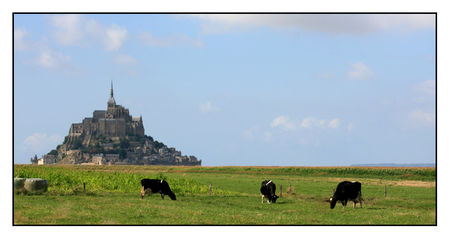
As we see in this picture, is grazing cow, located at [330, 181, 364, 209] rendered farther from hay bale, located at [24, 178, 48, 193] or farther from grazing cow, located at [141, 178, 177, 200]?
hay bale, located at [24, 178, 48, 193]

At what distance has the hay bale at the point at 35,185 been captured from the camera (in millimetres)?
40125

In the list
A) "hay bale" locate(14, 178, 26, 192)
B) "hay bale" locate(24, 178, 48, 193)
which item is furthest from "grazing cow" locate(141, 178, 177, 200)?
"hay bale" locate(14, 178, 26, 192)

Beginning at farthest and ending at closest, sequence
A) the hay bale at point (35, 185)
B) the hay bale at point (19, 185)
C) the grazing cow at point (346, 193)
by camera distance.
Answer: the hay bale at point (35, 185)
the hay bale at point (19, 185)
the grazing cow at point (346, 193)

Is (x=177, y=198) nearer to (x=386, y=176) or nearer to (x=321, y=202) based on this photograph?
(x=321, y=202)

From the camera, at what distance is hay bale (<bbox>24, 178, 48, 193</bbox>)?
40125 mm

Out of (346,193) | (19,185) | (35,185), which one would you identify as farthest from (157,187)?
(346,193)

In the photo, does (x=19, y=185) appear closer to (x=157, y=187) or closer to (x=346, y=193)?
(x=157, y=187)

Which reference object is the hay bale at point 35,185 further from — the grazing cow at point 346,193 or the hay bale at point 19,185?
the grazing cow at point 346,193

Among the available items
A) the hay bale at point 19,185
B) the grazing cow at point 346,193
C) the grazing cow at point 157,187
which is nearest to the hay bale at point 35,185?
the hay bale at point 19,185

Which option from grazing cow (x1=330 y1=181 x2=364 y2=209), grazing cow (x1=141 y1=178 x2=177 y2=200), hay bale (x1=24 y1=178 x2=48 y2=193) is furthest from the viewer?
grazing cow (x1=141 y1=178 x2=177 y2=200)

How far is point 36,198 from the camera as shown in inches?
1465

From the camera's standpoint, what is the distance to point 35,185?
133 feet

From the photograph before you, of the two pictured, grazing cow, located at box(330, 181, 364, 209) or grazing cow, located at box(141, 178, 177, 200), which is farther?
grazing cow, located at box(141, 178, 177, 200)

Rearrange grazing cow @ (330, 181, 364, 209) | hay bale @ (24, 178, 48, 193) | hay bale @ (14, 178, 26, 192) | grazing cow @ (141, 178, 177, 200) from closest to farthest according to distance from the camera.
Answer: grazing cow @ (330, 181, 364, 209)
hay bale @ (14, 178, 26, 192)
hay bale @ (24, 178, 48, 193)
grazing cow @ (141, 178, 177, 200)
